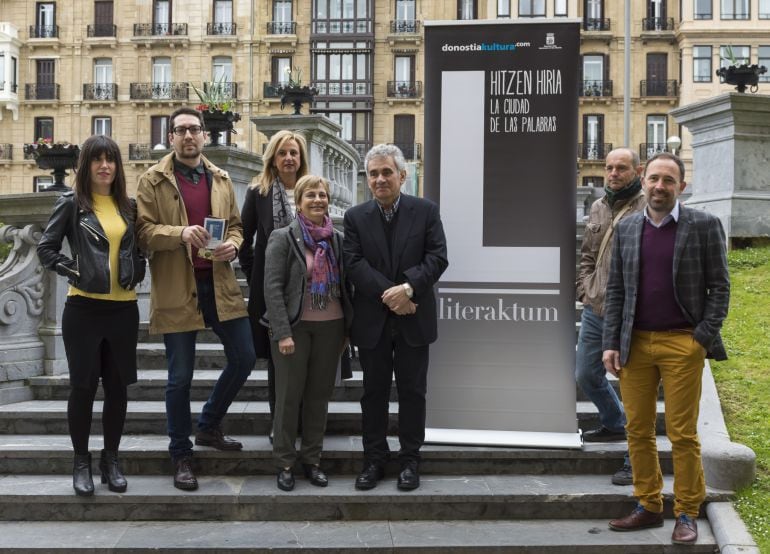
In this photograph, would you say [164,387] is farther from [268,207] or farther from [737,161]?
[737,161]

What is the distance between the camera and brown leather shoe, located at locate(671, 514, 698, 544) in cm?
421

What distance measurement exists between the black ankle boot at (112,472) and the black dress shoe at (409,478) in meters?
1.64

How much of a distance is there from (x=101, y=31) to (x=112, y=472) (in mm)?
44724

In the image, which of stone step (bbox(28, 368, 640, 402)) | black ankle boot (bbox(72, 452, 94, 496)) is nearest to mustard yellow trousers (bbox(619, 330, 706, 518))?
stone step (bbox(28, 368, 640, 402))

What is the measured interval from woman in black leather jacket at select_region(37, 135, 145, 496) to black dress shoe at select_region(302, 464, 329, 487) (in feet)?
3.55

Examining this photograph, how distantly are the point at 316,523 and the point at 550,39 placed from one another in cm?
338

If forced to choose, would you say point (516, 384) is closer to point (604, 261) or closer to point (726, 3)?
point (604, 261)

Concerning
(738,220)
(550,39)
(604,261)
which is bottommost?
(604,261)

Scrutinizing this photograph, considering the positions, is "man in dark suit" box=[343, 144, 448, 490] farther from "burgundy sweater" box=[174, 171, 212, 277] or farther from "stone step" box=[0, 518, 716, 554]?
"burgundy sweater" box=[174, 171, 212, 277]

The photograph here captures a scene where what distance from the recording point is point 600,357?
498cm

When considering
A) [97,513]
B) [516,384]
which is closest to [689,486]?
[516,384]

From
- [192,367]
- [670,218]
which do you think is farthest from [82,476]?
→ [670,218]

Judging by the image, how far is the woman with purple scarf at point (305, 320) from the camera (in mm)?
4715

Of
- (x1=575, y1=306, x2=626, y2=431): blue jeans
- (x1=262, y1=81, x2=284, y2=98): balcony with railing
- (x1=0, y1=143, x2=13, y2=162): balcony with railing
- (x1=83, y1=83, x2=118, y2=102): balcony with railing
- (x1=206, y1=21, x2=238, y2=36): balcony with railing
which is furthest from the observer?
(x1=0, y1=143, x2=13, y2=162): balcony with railing
